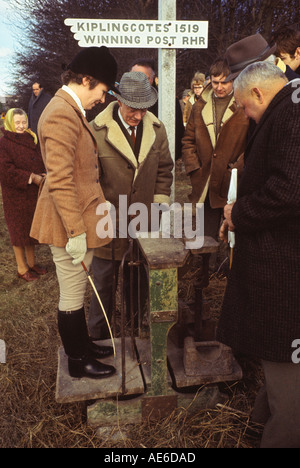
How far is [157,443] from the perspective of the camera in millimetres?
2451

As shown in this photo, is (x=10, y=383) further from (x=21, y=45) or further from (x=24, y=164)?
(x=21, y=45)

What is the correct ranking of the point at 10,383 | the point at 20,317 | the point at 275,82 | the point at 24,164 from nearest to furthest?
the point at 275,82 → the point at 10,383 → the point at 20,317 → the point at 24,164

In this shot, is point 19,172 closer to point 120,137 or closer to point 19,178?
point 19,178

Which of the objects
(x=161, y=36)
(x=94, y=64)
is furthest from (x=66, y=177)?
(x=161, y=36)

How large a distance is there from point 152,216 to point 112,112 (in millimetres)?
878

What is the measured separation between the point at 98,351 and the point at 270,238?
1475 mm

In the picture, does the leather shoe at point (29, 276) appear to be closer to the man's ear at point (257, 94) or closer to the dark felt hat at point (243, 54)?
the dark felt hat at point (243, 54)

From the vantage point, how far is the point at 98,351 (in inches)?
Answer: 112

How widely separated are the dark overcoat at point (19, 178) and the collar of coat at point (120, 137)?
1761mm

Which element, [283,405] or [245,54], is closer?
[283,405]

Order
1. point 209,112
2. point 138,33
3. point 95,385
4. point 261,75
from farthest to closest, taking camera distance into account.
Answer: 1. point 209,112
2. point 138,33
3. point 95,385
4. point 261,75

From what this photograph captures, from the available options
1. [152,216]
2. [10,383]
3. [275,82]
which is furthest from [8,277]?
[275,82]

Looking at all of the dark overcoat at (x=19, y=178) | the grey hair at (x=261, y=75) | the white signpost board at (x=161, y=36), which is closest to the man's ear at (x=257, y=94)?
the grey hair at (x=261, y=75)

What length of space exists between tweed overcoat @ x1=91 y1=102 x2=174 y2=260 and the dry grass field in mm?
1086
